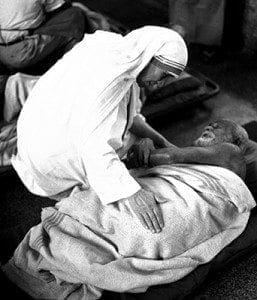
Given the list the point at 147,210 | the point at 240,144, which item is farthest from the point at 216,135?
the point at 147,210

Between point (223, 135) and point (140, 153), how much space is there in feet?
1.30

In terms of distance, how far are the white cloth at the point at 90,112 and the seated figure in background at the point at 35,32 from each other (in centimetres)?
109

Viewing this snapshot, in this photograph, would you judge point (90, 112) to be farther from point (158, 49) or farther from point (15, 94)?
point (15, 94)

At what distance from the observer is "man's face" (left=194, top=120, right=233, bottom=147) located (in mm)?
2223

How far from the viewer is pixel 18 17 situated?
3.14 m

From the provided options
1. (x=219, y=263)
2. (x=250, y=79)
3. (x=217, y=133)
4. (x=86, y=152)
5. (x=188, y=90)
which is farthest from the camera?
(x=250, y=79)

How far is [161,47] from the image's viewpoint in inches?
74.7

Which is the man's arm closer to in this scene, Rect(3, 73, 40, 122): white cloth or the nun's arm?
the nun's arm

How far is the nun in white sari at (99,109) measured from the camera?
1860mm

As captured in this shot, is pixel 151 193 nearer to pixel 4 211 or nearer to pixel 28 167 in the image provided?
pixel 28 167

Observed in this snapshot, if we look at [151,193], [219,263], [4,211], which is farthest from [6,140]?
[219,263]

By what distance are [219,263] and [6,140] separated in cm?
141

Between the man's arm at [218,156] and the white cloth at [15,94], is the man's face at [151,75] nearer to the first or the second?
the man's arm at [218,156]

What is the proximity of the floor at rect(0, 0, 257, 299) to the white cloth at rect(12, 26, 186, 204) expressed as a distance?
0.44m
